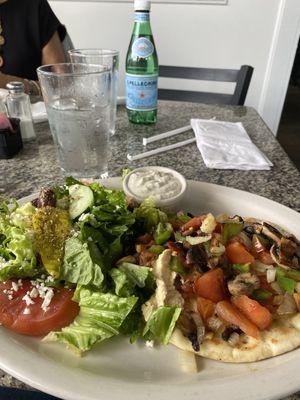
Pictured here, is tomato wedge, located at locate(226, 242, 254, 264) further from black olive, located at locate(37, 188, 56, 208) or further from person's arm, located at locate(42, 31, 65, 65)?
person's arm, located at locate(42, 31, 65, 65)

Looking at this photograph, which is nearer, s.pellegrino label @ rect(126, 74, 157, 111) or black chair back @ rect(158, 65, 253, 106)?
s.pellegrino label @ rect(126, 74, 157, 111)

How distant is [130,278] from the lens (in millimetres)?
791

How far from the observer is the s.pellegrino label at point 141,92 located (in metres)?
1.53

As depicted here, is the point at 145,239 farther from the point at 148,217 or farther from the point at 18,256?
the point at 18,256

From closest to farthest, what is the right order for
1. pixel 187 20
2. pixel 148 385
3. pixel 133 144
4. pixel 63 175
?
pixel 148 385
pixel 63 175
pixel 133 144
pixel 187 20

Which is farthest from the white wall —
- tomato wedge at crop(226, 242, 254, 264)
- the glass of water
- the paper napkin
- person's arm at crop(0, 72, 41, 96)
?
tomato wedge at crop(226, 242, 254, 264)

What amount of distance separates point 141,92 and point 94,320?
1.09 meters

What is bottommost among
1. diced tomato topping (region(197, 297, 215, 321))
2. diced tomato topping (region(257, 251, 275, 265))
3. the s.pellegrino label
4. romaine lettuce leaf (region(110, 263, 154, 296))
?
diced tomato topping (region(197, 297, 215, 321))

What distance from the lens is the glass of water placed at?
1.14 m

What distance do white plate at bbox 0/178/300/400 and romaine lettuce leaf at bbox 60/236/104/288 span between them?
5.3 inches

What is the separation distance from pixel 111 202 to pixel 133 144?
0.64m

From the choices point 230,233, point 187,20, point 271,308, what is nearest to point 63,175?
point 230,233

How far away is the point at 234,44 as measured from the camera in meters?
2.99

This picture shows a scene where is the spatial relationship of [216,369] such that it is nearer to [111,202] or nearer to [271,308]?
[271,308]
